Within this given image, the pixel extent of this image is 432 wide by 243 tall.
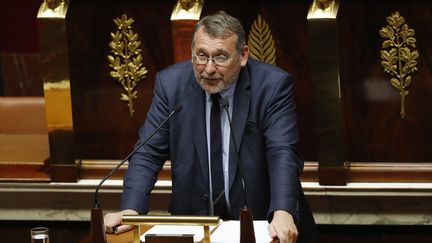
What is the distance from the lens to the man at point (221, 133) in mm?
2586

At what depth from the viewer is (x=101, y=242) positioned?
89.4 inches

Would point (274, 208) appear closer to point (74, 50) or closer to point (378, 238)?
point (378, 238)

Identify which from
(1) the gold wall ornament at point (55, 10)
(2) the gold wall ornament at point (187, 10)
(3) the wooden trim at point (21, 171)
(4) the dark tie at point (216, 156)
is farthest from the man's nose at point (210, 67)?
(3) the wooden trim at point (21, 171)

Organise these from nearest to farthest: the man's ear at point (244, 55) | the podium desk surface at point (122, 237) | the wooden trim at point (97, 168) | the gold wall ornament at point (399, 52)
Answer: the podium desk surface at point (122, 237)
the man's ear at point (244, 55)
the gold wall ornament at point (399, 52)
the wooden trim at point (97, 168)

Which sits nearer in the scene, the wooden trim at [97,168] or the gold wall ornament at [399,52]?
the gold wall ornament at [399,52]

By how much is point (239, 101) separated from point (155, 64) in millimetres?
816

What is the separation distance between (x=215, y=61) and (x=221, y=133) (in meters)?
0.20

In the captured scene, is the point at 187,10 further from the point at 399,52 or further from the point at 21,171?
the point at 21,171

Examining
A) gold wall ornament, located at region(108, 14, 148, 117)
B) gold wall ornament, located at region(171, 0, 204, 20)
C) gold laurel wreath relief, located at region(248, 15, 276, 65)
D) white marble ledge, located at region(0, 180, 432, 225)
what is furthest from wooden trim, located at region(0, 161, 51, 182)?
gold laurel wreath relief, located at region(248, 15, 276, 65)

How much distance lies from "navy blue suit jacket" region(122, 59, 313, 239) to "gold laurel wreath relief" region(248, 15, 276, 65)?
547mm

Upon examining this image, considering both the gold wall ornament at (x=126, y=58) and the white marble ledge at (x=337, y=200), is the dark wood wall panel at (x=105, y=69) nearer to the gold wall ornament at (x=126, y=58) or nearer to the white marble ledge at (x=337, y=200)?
the gold wall ornament at (x=126, y=58)

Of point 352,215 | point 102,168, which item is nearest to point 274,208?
point 352,215

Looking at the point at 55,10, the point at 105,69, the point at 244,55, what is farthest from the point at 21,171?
the point at 244,55

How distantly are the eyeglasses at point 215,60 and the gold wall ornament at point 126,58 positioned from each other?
0.85 metres
